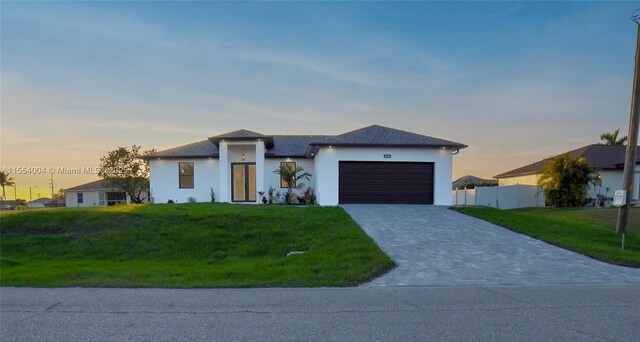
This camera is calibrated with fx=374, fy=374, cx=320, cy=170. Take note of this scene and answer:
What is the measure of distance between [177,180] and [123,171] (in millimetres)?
13265

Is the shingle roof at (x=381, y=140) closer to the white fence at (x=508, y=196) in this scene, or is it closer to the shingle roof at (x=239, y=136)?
the shingle roof at (x=239, y=136)

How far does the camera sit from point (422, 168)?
62.5 ft

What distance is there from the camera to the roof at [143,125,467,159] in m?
18.5

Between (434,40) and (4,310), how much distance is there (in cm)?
1695

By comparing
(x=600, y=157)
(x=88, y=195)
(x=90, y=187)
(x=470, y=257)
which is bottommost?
(x=88, y=195)

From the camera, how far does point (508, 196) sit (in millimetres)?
27703

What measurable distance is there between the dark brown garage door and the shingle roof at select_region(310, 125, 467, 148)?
42.2 inches

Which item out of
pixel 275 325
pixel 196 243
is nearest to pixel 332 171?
pixel 196 243

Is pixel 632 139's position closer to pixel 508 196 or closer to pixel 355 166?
pixel 355 166

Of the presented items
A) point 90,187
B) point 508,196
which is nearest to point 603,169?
point 508,196

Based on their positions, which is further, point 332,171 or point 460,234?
point 332,171

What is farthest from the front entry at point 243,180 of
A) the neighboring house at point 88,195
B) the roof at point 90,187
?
the roof at point 90,187

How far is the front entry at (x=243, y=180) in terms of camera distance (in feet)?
72.4

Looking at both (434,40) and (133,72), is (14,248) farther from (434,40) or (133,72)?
(434,40)
